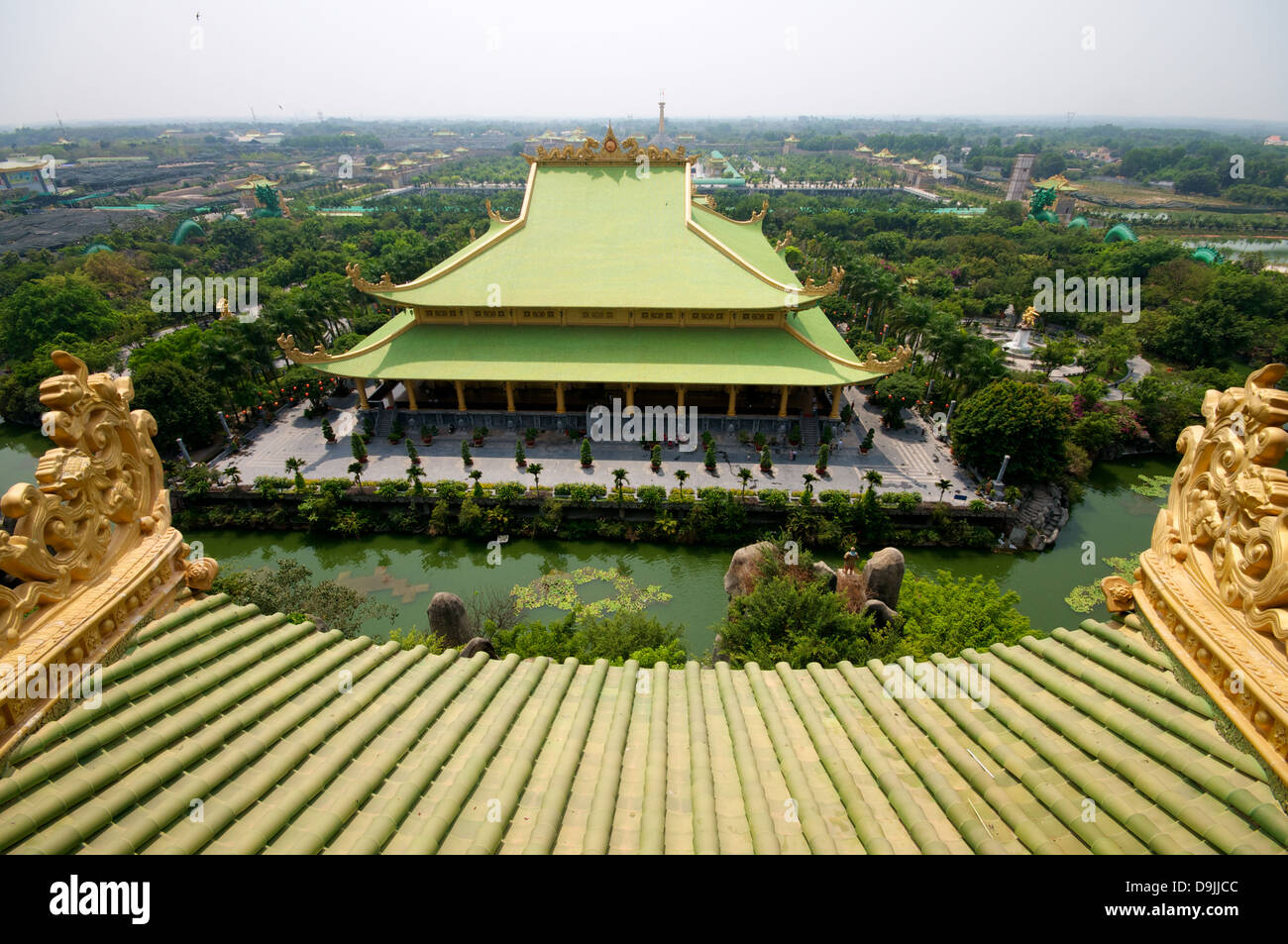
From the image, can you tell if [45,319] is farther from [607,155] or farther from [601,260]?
[607,155]

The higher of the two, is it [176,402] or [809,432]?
[176,402]

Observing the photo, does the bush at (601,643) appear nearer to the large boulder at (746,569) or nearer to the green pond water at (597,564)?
the large boulder at (746,569)

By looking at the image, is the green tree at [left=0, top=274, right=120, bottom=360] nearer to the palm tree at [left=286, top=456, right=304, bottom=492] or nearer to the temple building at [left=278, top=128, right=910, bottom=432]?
the temple building at [left=278, top=128, right=910, bottom=432]

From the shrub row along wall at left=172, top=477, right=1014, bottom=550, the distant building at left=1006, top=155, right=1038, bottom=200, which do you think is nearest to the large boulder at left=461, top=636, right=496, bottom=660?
the shrub row along wall at left=172, top=477, right=1014, bottom=550

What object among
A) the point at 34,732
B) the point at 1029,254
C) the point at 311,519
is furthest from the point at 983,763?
the point at 1029,254

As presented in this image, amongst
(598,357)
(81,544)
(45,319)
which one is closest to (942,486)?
(598,357)

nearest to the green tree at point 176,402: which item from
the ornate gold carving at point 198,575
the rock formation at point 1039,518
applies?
the ornate gold carving at point 198,575

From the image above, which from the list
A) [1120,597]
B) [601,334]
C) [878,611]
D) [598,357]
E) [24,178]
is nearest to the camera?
[1120,597]
